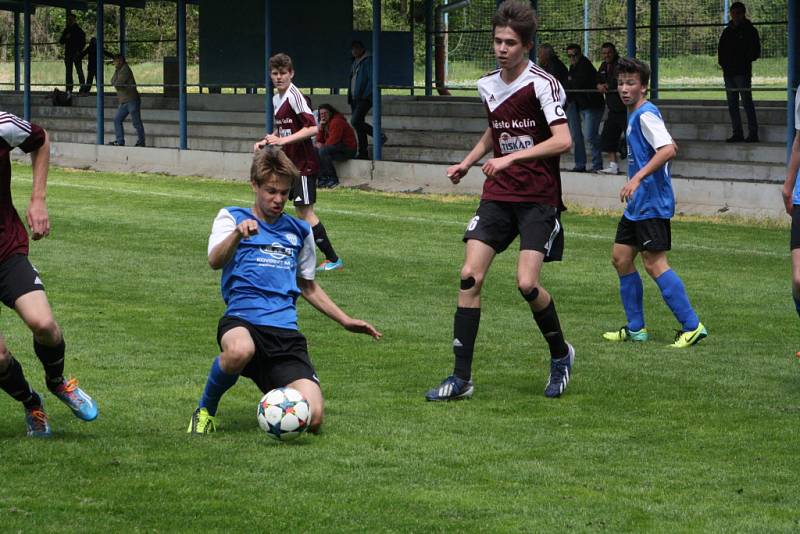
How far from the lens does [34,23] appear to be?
71.0m

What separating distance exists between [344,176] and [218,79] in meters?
11.6

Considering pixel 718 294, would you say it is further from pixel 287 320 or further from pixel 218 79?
pixel 218 79

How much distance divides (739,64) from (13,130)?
54.2 feet

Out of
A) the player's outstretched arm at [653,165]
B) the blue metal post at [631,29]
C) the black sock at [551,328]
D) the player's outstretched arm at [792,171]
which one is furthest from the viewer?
the blue metal post at [631,29]

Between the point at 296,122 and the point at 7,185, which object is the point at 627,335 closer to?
the point at 7,185

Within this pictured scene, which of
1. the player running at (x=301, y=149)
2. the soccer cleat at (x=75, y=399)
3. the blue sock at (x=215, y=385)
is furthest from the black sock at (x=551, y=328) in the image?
the player running at (x=301, y=149)

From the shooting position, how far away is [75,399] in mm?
6641

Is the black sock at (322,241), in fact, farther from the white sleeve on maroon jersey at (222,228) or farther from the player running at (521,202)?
the white sleeve on maroon jersey at (222,228)

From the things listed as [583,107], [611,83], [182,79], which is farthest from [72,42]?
[611,83]

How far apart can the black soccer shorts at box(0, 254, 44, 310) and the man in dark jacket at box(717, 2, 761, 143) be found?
1632 cm

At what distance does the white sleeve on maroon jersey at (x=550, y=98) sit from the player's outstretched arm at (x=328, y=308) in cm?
161

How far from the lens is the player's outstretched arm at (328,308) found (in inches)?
260

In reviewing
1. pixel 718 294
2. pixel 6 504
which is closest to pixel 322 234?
pixel 718 294

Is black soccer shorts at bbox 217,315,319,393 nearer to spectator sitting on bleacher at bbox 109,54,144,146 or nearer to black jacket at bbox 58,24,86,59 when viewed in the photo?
spectator sitting on bleacher at bbox 109,54,144,146
